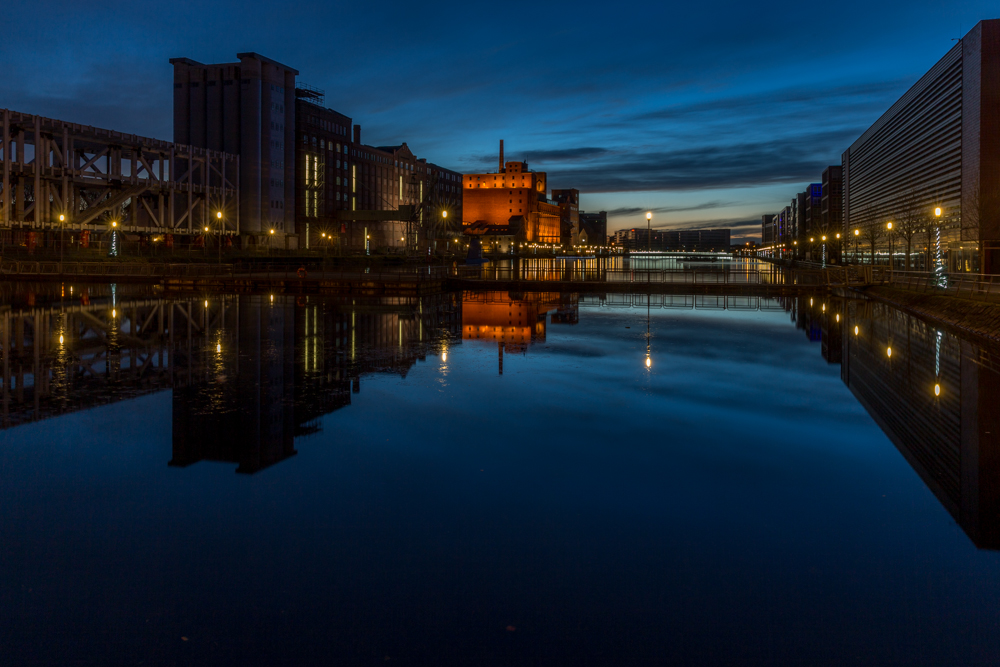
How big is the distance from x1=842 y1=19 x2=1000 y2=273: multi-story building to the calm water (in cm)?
3797

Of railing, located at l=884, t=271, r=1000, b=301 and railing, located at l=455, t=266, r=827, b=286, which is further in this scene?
railing, located at l=455, t=266, r=827, b=286

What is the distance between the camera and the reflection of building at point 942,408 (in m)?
9.15

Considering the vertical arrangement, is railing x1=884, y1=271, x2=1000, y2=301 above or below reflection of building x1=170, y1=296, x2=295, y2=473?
above

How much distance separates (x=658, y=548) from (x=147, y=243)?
90.4 metres

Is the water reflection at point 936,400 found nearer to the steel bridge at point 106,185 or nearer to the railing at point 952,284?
the railing at point 952,284

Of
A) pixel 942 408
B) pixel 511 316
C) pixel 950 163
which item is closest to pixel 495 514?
pixel 942 408

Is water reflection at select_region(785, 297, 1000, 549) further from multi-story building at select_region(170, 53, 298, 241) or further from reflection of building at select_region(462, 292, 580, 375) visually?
multi-story building at select_region(170, 53, 298, 241)

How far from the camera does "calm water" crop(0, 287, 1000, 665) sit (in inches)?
226

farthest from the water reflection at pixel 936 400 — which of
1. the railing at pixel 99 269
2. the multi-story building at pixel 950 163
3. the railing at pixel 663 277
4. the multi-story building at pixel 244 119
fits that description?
the multi-story building at pixel 244 119

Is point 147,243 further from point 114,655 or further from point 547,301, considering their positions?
point 114,655

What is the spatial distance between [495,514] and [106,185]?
85609 millimetres

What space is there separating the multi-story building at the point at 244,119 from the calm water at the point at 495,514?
88.4 meters

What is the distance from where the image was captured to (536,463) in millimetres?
10352

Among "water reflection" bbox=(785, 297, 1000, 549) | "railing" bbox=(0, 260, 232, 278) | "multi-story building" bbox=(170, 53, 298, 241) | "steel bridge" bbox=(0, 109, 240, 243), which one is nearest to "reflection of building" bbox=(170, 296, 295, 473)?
"water reflection" bbox=(785, 297, 1000, 549)
